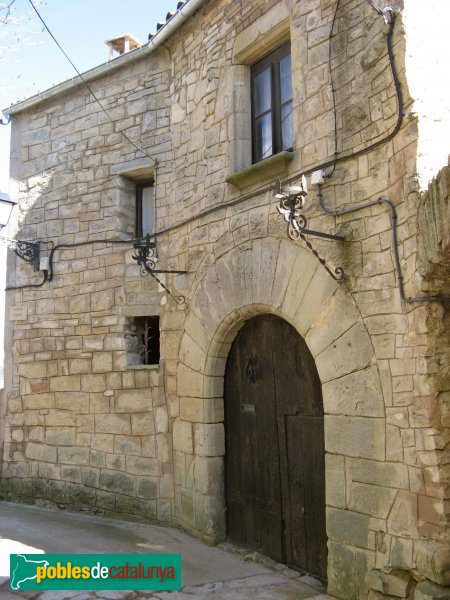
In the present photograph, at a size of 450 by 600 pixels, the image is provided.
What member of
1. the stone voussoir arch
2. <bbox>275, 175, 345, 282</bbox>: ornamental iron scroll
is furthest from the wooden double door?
<bbox>275, 175, 345, 282</bbox>: ornamental iron scroll

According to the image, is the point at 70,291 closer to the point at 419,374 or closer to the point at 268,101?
the point at 268,101

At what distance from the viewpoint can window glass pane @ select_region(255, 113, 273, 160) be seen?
4977 mm

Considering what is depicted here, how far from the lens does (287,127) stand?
4.77m

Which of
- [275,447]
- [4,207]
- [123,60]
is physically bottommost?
[275,447]

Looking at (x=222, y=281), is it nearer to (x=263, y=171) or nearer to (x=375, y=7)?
(x=263, y=171)

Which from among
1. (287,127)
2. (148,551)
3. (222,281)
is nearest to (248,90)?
(287,127)

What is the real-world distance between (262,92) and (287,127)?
0.57 meters

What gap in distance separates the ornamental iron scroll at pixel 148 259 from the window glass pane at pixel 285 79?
6.10 feet

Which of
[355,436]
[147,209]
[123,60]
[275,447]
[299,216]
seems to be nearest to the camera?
[355,436]

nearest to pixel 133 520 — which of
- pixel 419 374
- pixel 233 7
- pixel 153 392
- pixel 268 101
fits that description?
pixel 153 392

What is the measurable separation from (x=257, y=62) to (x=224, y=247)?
5.52 feet

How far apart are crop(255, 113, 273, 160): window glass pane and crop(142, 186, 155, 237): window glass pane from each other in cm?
187

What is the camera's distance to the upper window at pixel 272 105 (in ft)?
15.8

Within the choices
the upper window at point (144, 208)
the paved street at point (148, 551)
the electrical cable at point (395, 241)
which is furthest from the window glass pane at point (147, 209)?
the paved street at point (148, 551)
